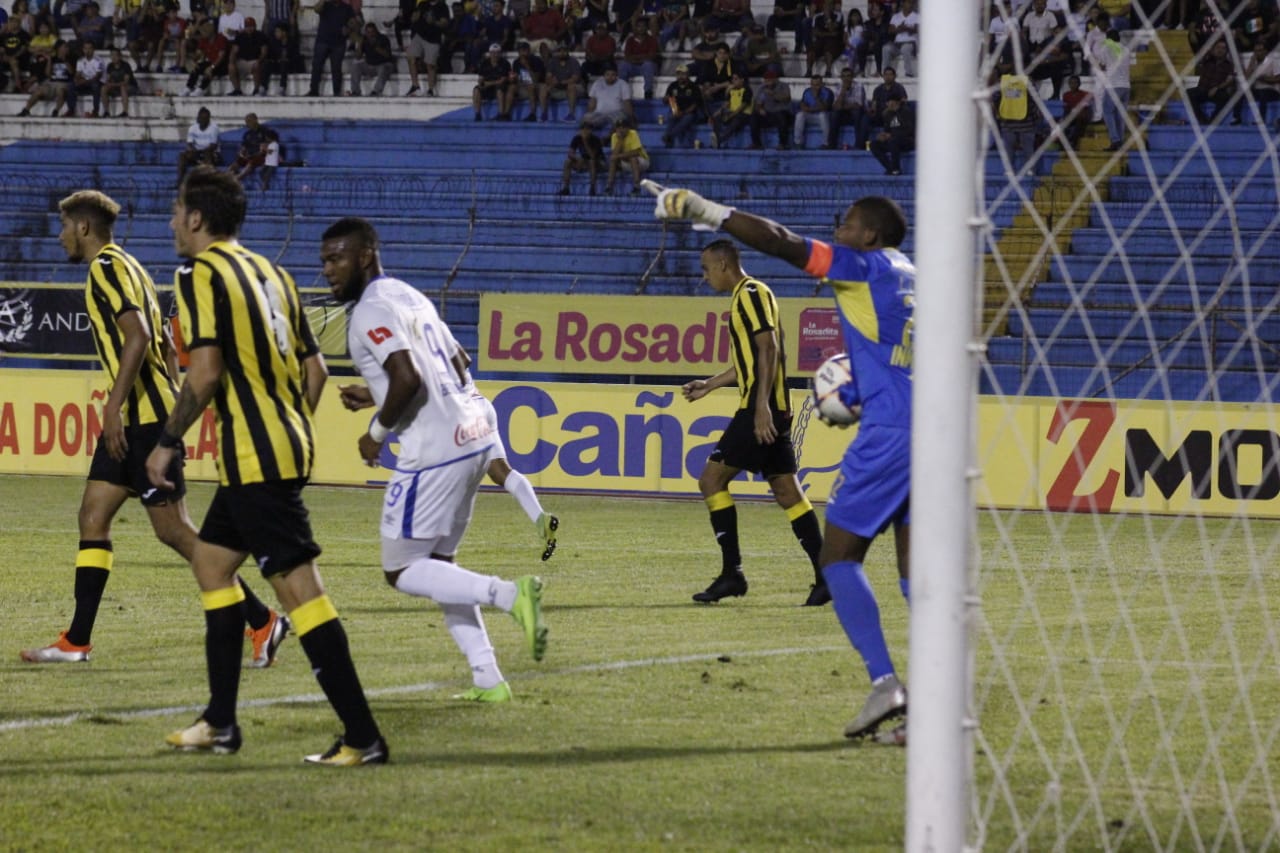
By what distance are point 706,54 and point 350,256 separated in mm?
20470

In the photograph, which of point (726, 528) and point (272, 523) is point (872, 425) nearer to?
point (272, 523)

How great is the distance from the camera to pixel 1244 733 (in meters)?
6.35

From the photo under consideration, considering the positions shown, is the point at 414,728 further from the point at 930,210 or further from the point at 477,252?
the point at 477,252

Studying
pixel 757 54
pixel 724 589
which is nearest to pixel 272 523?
pixel 724 589

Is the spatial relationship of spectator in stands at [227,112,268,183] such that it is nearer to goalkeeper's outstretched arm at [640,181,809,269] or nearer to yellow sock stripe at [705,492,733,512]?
yellow sock stripe at [705,492,733,512]

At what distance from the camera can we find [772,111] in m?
25.8

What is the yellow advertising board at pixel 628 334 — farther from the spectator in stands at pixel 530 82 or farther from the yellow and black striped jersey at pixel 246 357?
the yellow and black striped jersey at pixel 246 357

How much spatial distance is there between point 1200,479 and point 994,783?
40.6ft

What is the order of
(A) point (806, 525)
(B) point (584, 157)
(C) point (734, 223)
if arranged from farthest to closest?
(B) point (584, 157) < (A) point (806, 525) < (C) point (734, 223)

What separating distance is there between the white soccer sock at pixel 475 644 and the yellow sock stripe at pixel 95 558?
195cm

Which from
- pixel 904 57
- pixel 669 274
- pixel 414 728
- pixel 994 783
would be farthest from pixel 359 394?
pixel 904 57

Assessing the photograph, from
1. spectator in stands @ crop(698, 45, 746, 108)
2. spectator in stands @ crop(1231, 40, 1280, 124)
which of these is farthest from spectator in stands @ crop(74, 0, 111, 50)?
spectator in stands @ crop(1231, 40, 1280, 124)

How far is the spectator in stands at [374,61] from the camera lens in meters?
28.6

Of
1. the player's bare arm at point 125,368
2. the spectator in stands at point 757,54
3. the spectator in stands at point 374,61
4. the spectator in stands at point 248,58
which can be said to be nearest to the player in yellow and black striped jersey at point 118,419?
the player's bare arm at point 125,368
